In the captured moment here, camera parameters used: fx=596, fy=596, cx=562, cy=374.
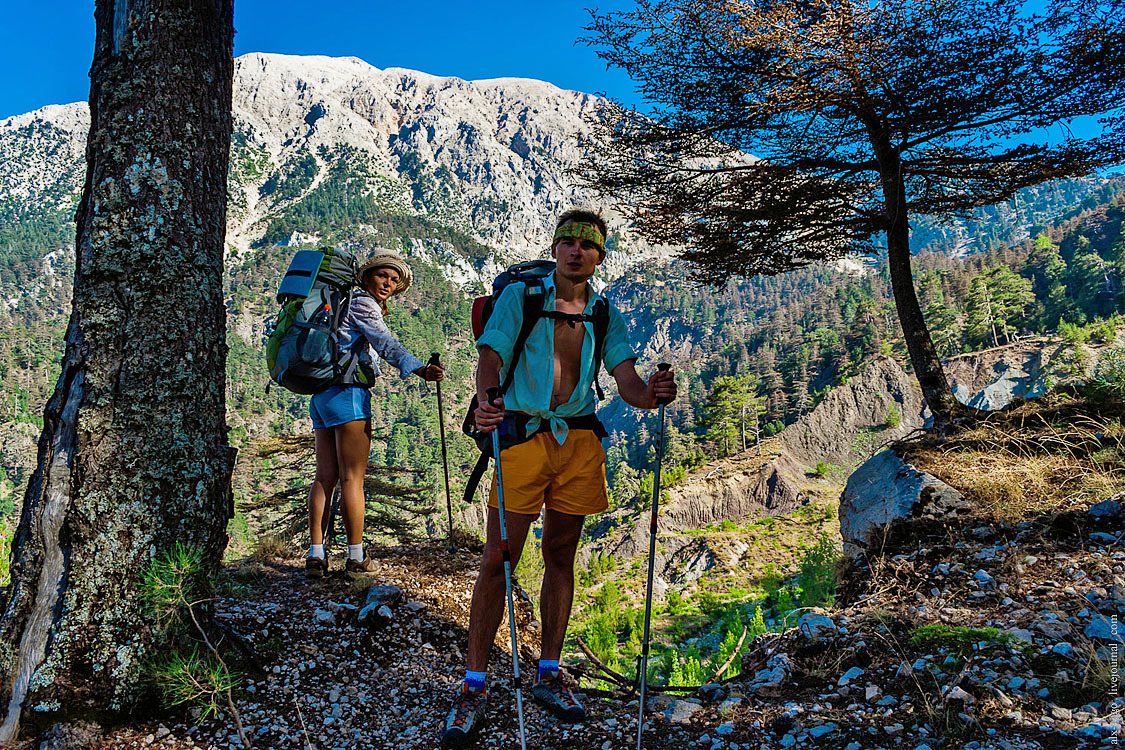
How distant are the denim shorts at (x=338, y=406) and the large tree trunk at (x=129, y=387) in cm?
95

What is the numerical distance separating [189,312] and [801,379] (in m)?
63.1

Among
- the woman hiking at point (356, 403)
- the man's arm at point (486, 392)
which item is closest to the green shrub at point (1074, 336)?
the woman hiking at point (356, 403)

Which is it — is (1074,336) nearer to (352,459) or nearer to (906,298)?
(906,298)

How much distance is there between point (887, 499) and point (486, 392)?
13.4ft

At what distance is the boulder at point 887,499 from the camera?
4.53 meters

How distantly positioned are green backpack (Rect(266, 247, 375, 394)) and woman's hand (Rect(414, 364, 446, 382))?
37 cm

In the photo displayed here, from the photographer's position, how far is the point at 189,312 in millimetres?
2600

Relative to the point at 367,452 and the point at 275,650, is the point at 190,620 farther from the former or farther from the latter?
the point at 367,452

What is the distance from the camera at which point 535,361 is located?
269 centimetres

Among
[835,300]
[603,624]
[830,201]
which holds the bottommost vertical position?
[603,624]

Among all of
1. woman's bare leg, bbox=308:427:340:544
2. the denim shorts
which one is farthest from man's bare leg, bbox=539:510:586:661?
woman's bare leg, bbox=308:427:340:544

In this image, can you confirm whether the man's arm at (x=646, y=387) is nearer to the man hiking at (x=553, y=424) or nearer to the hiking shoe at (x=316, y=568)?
the man hiking at (x=553, y=424)

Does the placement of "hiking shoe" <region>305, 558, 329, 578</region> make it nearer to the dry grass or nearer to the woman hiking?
the woman hiking

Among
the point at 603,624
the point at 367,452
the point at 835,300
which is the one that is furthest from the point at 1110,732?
the point at 835,300
